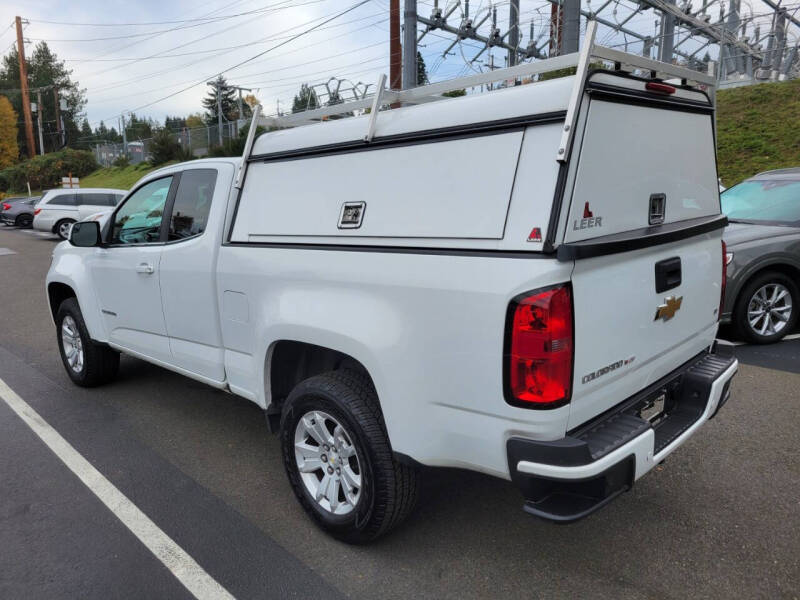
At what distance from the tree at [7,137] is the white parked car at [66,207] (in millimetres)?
59592

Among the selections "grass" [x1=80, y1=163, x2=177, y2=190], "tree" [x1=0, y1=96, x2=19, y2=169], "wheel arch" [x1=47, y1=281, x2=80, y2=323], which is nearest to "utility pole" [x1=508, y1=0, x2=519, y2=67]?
"wheel arch" [x1=47, y1=281, x2=80, y2=323]

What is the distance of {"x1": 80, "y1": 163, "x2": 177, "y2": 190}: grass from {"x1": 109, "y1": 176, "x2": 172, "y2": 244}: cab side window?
39.5m

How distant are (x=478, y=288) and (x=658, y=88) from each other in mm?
1351

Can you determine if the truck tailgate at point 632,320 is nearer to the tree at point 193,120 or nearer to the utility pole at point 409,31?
the utility pole at point 409,31

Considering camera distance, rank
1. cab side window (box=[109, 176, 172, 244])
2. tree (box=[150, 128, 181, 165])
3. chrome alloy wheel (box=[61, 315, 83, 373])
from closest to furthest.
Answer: cab side window (box=[109, 176, 172, 244])
chrome alloy wheel (box=[61, 315, 83, 373])
tree (box=[150, 128, 181, 165])

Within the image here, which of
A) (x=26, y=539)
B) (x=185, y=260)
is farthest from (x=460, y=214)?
(x=26, y=539)

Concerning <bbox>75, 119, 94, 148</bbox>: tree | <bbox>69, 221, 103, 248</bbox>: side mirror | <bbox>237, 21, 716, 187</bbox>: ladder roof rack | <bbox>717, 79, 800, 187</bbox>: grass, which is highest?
<bbox>75, 119, 94, 148</bbox>: tree

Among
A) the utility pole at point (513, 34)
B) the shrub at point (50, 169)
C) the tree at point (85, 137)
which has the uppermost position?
the tree at point (85, 137)

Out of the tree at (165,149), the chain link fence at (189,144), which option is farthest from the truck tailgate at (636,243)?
the tree at (165,149)

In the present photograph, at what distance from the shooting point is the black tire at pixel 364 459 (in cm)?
264

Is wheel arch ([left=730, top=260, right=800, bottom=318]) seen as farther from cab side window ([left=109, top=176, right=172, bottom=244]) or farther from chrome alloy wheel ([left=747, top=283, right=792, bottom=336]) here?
cab side window ([left=109, top=176, right=172, bottom=244])

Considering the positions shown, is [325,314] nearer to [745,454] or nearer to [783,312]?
[745,454]

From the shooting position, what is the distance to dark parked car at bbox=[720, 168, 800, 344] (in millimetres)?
5828

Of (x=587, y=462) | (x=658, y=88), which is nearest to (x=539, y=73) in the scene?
(x=658, y=88)
